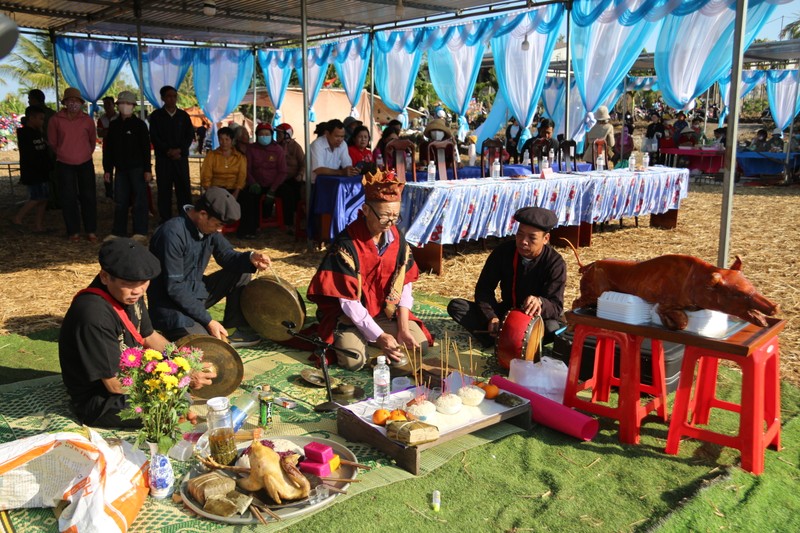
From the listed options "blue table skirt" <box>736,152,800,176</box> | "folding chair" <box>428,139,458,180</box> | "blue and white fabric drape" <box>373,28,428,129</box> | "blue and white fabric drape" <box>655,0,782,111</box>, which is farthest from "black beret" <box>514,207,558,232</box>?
"blue table skirt" <box>736,152,800,176</box>

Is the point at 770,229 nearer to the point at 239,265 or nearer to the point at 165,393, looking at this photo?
the point at 239,265

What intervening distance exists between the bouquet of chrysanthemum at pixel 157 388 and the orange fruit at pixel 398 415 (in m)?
1.02

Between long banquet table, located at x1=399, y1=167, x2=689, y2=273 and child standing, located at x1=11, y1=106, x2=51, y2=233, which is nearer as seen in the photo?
long banquet table, located at x1=399, y1=167, x2=689, y2=273

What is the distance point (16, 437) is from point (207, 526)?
1485 mm

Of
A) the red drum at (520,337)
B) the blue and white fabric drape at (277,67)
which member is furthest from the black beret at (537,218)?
the blue and white fabric drape at (277,67)

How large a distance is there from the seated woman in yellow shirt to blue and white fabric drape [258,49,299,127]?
23.4ft

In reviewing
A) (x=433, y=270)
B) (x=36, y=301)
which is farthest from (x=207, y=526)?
(x=433, y=270)

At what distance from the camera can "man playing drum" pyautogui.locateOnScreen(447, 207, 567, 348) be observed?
4566mm

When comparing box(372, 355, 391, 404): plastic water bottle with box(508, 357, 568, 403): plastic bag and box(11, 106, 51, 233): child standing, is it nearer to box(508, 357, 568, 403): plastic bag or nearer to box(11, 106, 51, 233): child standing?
box(508, 357, 568, 403): plastic bag

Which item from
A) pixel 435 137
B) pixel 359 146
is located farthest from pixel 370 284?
pixel 435 137

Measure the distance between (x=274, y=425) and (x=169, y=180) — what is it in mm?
6391

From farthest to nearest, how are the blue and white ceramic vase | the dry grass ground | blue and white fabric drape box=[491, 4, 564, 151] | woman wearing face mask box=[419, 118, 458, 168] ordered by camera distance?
blue and white fabric drape box=[491, 4, 564, 151] < woman wearing face mask box=[419, 118, 458, 168] < the dry grass ground < the blue and white ceramic vase

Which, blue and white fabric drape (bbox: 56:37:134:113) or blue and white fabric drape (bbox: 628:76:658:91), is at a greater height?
blue and white fabric drape (bbox: 628:76:658:91)

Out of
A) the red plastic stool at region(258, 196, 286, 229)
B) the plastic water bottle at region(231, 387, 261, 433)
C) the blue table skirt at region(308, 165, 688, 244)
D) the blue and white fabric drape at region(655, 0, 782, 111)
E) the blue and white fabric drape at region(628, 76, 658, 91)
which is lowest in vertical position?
the plastic water bottle at region(231, 387, 261, 433)
